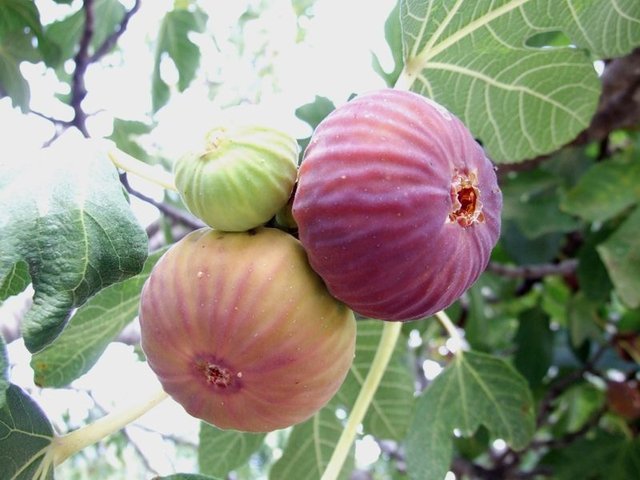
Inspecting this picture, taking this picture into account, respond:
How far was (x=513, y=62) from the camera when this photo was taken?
4.29 ft

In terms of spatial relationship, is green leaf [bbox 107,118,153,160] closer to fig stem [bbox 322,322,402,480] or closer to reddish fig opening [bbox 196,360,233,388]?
fig stem [bbox 322,322,402,480]

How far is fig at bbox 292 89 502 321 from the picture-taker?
2.64ft

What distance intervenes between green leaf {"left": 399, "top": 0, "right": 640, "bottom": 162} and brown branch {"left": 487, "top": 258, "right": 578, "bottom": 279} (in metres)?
1.04

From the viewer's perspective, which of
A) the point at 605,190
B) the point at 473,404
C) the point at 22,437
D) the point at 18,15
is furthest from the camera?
the point at 605,190

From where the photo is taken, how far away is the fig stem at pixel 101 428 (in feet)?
3.49

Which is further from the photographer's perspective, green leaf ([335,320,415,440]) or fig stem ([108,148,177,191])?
green leaf ([335,320,415,440])

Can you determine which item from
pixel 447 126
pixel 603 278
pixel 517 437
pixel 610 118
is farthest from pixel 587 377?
pixel 447 126

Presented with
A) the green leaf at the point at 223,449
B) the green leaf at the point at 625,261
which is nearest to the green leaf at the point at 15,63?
the green leaf at the point at 223,449

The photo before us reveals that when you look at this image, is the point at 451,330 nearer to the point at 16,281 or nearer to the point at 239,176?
the point at 239,176

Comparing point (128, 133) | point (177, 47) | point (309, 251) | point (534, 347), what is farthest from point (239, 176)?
point (534, 347)

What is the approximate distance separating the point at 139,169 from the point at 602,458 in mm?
2044

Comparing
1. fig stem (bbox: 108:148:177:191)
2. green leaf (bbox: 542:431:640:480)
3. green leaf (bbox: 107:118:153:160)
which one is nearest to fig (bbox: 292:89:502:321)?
fig stem (bbox: 108:148:177:191)

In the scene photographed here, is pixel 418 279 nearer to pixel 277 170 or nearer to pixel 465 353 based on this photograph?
pixel 277 170

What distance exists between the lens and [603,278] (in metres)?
2.26
